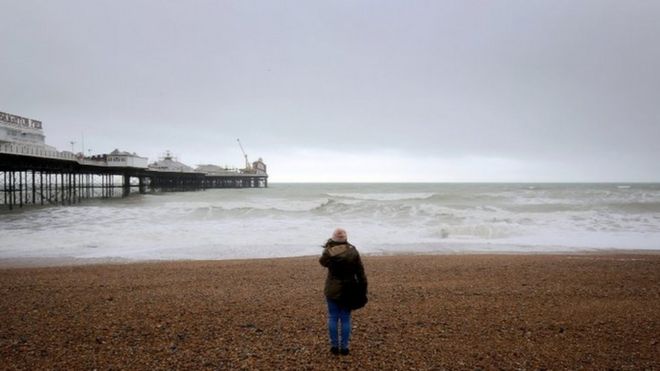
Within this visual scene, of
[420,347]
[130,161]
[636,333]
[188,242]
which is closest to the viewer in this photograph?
[420,347]

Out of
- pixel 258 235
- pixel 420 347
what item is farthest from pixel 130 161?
pixel 420 347

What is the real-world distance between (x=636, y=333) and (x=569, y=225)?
1666cm

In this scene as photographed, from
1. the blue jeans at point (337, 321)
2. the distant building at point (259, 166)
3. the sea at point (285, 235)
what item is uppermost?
the distant building at point (259, 166)

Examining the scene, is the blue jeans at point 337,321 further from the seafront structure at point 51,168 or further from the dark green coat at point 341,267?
the seafront structure at point 51,168

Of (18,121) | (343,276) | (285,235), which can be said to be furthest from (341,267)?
(18,121)

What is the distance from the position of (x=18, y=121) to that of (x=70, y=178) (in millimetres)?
8833

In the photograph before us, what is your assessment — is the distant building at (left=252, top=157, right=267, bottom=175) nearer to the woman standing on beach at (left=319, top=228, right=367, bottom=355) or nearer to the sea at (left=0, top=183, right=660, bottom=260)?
the sea at (left=0, top=183, right=660, bottom=260)

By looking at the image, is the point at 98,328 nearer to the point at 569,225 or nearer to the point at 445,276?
the point at 445,276

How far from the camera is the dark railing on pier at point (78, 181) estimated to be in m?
30.3

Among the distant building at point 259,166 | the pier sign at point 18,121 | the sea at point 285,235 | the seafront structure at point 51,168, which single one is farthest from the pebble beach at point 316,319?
the distant building at point 259,166

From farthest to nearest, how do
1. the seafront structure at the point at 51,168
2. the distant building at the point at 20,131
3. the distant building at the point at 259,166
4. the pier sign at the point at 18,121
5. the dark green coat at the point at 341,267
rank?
the distant building at the point at 259,166
the pier sign at the point at 18,121
the distant building at the point at 20,131
the seafront structure at the point at 51,168
the dark green coat at the point at 341,267

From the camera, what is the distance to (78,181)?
63.8 metres

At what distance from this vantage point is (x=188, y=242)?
49.2 feet

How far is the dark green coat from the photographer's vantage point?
13.4 ft
